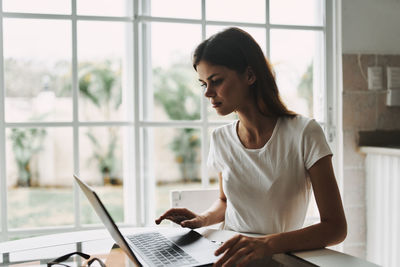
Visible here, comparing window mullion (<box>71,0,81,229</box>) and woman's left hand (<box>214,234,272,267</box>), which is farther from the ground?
window mullion (<box>71,0,81,229</box>)

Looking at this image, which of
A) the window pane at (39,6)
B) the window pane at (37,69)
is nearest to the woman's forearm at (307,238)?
the window pane at (37,69)

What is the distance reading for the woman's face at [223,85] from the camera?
4.23ft

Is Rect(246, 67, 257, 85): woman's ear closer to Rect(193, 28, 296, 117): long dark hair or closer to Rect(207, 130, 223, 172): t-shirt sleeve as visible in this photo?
Rect(193, 28, 296, 117): long dark hair

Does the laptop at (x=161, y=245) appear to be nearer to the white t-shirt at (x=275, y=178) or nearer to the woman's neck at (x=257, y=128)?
the white t-shirt at (x=275, y=178)


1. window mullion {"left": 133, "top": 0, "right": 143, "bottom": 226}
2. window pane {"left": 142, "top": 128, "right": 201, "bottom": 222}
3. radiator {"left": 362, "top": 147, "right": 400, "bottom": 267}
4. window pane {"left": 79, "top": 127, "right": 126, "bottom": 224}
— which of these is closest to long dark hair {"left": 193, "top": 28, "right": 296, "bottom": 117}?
window mullion {"left": 133, "top": 0, "right": 143, "bottom": 226}

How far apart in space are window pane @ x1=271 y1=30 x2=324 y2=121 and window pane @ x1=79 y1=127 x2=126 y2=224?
4205 mm

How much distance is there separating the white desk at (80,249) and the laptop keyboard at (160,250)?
89 millimetres

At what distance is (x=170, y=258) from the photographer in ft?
2.89

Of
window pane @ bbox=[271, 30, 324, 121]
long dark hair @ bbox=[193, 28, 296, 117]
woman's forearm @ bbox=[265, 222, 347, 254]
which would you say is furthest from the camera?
window pane @ bbox=[271, 30, 324, 121]

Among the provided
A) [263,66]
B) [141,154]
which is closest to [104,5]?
[141,154]

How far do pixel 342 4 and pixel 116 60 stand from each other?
132 centimetres

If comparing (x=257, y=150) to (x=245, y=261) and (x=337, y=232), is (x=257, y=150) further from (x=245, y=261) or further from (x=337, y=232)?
(x=245, y=261)

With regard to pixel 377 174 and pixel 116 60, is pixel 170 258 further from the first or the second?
pixel 377 174

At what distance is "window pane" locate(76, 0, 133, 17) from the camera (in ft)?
6.56
